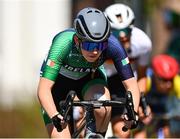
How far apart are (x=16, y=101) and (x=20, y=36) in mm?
3604

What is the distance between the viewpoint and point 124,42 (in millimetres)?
12195

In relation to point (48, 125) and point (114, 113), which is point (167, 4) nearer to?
point (114, 113)

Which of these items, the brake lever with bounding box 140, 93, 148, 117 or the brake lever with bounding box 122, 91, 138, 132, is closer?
the brake lever with bounding box 122, 91, 138, 132

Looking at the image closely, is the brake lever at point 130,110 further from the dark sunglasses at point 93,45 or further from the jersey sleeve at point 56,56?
the jersey sleeve at point 56,56

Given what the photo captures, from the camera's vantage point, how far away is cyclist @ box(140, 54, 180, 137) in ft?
45.8

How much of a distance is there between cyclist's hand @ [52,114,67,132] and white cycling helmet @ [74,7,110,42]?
0.80m

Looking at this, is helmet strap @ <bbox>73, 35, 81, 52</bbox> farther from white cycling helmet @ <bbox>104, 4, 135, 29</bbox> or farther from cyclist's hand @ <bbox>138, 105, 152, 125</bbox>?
cyclist's hand @ <bbox>138, 105, 152, 125</bbox>

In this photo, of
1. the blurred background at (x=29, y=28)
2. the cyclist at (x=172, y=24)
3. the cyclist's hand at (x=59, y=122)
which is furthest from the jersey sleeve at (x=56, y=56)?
the cyclist at (x=172, y=24)

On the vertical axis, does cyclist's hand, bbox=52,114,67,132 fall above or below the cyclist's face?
below

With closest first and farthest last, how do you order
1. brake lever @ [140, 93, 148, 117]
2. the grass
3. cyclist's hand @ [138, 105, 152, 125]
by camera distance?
brake lever @ [140, 93, 148, 117]
cyclist's hand @ [138, 105, 152, 125]
the grass

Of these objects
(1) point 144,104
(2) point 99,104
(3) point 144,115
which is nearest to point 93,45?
(2) point 99,104

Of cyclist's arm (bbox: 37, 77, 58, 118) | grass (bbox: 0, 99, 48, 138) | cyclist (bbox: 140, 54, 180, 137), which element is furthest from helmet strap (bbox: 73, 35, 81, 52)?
grass (bbox: 0, 99, 48, 138)

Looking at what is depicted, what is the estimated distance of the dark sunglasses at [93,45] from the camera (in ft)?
31.7

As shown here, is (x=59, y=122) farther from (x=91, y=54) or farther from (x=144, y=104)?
(x=144, y=104)
